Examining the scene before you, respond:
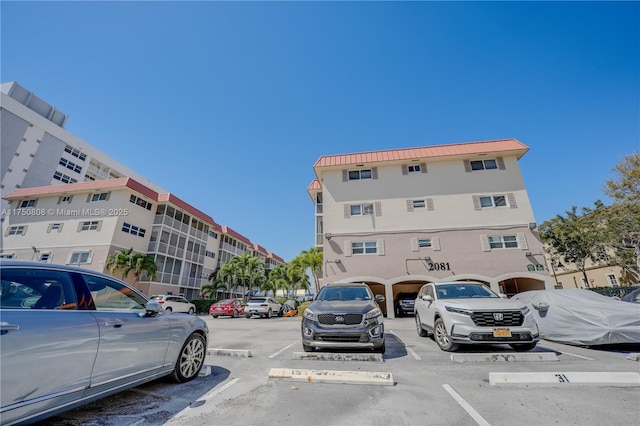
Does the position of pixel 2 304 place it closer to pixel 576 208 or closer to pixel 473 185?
pixel 473 185

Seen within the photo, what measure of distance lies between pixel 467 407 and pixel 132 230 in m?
32.7

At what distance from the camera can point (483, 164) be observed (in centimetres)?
1867

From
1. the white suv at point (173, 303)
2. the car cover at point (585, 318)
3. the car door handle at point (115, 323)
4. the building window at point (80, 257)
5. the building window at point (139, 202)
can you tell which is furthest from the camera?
the building window at point (139, 202)

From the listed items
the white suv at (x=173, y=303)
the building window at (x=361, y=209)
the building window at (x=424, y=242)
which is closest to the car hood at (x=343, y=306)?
the building window at (x=424, y=242)

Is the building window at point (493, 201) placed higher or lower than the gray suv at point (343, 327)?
higher

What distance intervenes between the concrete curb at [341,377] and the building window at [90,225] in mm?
30897

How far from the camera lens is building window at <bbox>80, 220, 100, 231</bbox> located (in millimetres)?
26172

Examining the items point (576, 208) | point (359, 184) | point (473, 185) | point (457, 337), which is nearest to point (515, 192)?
point (473, 185)

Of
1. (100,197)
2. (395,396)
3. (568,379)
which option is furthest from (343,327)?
(100,197)

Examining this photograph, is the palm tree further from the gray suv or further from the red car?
the gray suv

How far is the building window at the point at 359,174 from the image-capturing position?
19594mm

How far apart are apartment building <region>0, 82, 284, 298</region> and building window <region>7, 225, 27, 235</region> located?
0.13m

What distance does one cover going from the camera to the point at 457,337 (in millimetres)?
5625

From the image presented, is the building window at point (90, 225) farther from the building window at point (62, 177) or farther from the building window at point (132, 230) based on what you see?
the building window at point (62, 177)
